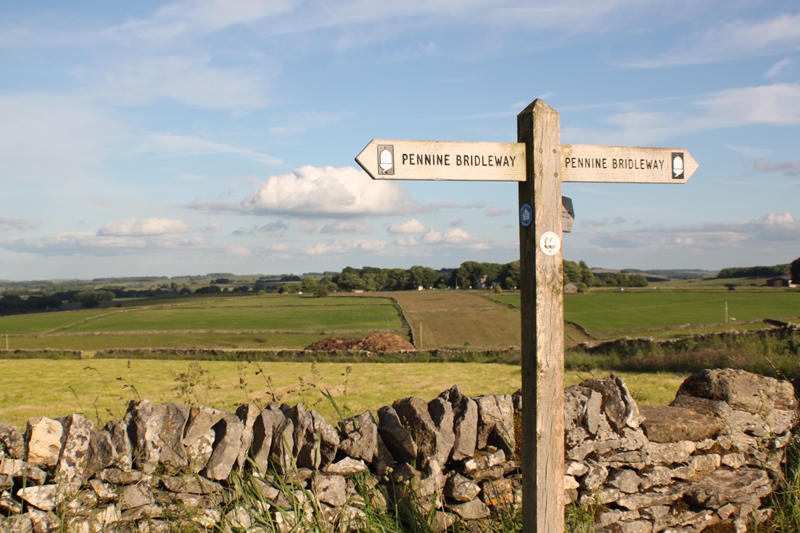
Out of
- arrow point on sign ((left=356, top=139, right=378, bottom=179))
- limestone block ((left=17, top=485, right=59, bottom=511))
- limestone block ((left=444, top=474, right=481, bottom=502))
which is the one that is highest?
arrow point on sign ((left=356, top=139, right=378, bottom=179))

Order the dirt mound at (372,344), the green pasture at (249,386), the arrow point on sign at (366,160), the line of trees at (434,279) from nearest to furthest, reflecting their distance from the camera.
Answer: the arrow point on sign at (366,160)
the green pasture at (249,386)
the dirt mound at (372,344)
the line of trees at (434,279)

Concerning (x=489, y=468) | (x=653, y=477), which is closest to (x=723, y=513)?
(x=653, y=477)

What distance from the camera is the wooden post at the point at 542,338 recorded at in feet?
11.7

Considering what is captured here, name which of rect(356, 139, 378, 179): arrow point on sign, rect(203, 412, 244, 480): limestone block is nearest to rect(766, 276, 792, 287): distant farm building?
rect(203, 412, 244, 480): limestone block

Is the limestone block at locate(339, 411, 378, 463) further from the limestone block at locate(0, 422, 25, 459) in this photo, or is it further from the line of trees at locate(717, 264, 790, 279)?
the line of trees at locate(717, 264, 790, 279)

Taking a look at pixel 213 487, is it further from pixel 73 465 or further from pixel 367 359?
pixel 367 359

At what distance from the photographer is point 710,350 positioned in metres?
16.3

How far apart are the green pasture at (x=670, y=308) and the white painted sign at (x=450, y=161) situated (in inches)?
1624

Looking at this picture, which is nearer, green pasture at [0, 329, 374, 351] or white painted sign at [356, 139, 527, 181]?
white painted sign at [356, 139, 527, 181]

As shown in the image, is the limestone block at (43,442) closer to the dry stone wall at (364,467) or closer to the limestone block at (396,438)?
the dry stone wall at (364,467)

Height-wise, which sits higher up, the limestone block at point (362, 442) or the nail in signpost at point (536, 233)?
the nail in signpost at point (536, 233)

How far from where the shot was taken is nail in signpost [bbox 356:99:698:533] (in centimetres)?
358

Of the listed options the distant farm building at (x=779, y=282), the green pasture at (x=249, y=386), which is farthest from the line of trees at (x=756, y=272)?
the green pasture at (x=249, y=386)

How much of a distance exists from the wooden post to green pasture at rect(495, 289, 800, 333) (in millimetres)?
41090
